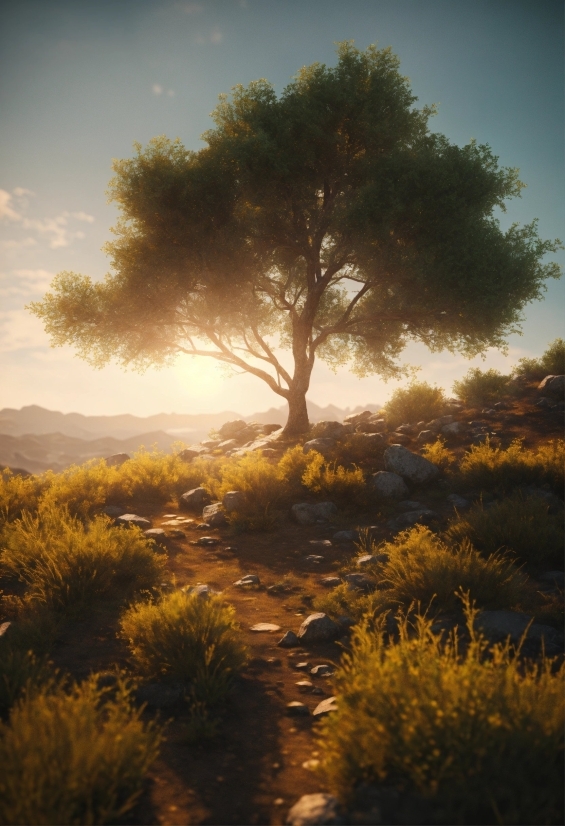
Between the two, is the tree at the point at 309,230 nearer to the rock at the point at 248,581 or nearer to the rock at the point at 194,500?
the rock at the point at 194,500

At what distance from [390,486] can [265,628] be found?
21.7 feet

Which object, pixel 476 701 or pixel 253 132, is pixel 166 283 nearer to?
pixel 253 132

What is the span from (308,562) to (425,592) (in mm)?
3226

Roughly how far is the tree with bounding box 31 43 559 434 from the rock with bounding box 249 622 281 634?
14.6 metres

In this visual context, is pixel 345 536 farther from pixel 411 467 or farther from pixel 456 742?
pixel 456 742

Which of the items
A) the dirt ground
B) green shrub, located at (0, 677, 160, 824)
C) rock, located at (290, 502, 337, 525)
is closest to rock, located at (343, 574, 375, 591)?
the dirt ground

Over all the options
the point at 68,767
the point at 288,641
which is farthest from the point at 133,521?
the point at 68,767

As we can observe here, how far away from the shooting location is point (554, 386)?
20.2 m

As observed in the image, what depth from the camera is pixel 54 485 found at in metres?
12.9

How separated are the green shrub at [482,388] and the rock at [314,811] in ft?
63.4

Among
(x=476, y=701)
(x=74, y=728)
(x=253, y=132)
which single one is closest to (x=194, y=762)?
(x=74, y=728)

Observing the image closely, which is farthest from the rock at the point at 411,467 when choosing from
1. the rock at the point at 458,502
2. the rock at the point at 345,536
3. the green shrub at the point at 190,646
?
the green shrub at the point at 190,646

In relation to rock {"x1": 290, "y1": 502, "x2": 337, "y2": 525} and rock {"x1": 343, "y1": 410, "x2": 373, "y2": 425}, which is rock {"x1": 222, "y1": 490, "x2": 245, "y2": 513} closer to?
rock {"x1": 290, "y1": 502, "x2": 337, "y2": 525}

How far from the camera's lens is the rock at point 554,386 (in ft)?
65.5
